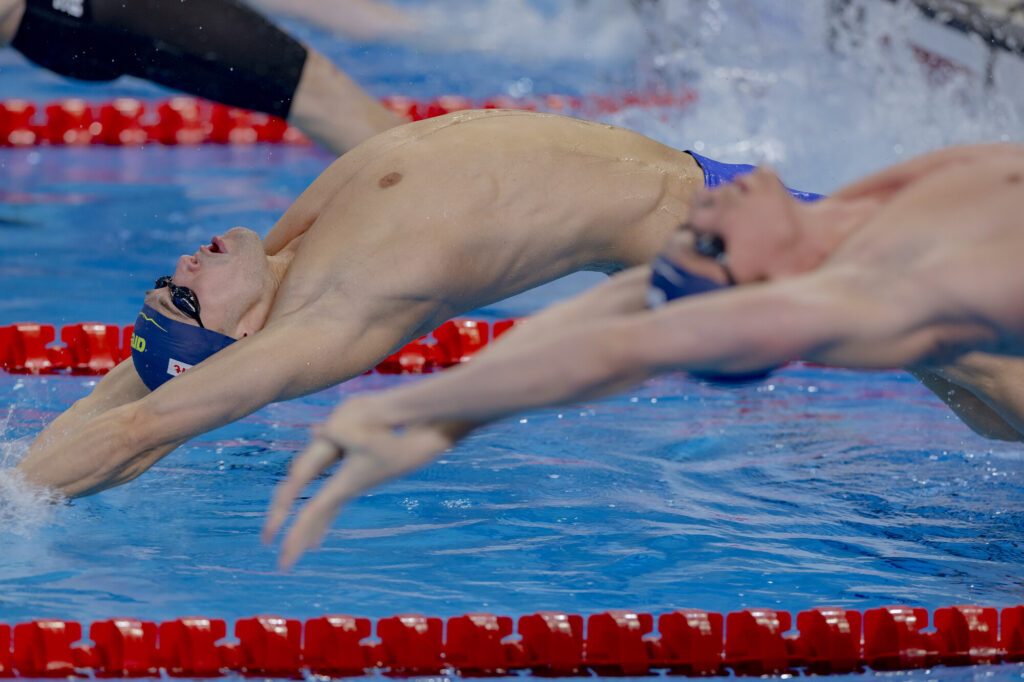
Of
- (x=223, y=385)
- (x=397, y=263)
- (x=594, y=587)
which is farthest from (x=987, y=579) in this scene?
(x=223, y=385)

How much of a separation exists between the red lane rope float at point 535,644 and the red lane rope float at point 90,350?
1.71 metres

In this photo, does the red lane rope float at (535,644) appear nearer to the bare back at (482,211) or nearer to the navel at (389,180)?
the bare back at (482,211)

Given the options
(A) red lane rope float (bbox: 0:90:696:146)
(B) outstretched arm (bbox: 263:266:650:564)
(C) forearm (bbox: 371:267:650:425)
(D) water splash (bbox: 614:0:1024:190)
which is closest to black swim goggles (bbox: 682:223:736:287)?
(C) forearm (bbox: 371:267:650:425)

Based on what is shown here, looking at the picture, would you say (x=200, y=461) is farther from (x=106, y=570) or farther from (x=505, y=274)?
(x=505, y=274)

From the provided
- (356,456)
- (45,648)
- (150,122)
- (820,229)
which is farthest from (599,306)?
(150,122)

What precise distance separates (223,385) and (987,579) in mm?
1634

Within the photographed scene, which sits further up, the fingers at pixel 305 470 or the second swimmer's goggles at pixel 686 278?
the second swimmer's goggles at pixel 686 278

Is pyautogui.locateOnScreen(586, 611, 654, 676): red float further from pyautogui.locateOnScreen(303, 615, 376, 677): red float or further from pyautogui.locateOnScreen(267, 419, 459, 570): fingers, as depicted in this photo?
pyautogui.locateOnScreen(267, 419, 459, 570): fingers

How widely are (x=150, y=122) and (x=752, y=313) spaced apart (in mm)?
5401

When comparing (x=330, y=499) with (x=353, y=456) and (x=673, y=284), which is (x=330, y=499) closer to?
(x=353, y=456)

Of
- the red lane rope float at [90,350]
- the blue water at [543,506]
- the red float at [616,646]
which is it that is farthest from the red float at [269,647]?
the red lane rope float at [90,350]

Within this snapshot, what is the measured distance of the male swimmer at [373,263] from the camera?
281 centimetres

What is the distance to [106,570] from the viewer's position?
298 centimetres

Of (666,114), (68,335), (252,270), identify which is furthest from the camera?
(666,114)
